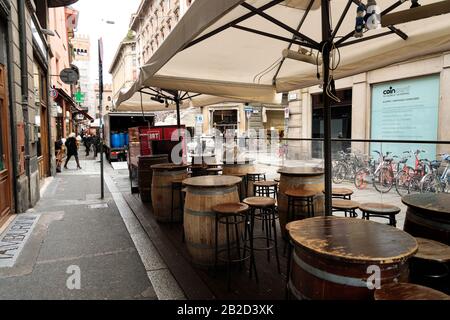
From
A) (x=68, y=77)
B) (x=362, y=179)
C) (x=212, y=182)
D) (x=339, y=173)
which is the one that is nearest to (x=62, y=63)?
(x=68, y=77)

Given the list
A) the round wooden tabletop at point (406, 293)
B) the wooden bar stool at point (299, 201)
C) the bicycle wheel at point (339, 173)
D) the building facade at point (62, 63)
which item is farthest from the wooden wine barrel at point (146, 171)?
the building facade at point (62, 63)

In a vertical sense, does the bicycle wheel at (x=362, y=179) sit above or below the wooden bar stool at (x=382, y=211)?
below

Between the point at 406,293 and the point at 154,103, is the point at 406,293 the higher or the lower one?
the lower one

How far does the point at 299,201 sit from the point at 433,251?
2130 millimetres

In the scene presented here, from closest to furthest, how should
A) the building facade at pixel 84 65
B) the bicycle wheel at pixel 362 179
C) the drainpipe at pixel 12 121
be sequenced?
the drainpipe at pixel 12 121, the bicycle wheel at pixel 362 179, the building facade at pixel 84 65

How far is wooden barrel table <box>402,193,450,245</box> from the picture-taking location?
8.70ft

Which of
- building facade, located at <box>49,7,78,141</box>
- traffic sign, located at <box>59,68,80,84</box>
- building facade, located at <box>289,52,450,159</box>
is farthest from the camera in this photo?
building facade, located at <box>49,7,78,141</box>

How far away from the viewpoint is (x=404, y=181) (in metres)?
8.19

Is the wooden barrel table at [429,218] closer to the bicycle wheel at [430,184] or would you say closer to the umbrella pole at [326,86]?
the umbrella pole at [326,86]

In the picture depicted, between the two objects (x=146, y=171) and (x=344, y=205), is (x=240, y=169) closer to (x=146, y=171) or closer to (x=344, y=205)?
(x=146, y=171)

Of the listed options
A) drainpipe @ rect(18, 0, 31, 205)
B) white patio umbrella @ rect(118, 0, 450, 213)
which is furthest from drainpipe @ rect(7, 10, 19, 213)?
white patio umbrella @ rect(118, 0, 450, 213)

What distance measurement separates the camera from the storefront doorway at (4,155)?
6566 millimetres

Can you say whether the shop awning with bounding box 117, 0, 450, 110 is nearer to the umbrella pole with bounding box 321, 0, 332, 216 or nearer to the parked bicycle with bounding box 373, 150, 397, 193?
the umbrella pole with bounding box 321, 0, 332, 216

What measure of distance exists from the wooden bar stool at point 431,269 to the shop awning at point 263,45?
82.0 inches
